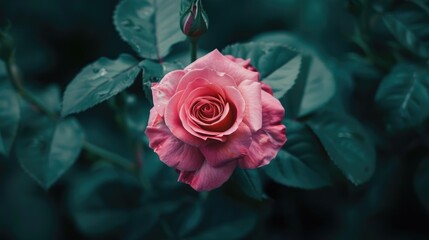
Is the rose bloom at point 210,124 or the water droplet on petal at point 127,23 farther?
the water droplet on petal at point 127,23

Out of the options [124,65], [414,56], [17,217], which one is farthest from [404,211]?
[17,217]

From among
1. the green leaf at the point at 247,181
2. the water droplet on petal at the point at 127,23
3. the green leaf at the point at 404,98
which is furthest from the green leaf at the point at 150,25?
the green leaf at the point at 404,98

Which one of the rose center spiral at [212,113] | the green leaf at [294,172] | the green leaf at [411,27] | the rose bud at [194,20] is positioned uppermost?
the rose bud at [194,20]

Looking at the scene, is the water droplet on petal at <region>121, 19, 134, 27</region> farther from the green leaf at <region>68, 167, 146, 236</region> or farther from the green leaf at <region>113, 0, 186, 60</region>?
the green leaf at <region>68, 167, 146, 236</region>

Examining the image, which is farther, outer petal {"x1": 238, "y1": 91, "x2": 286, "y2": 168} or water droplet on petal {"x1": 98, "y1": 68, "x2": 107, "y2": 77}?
water droplet on petal {"x1": 98, "y1": 68, "x2": 107, "y2": 77}

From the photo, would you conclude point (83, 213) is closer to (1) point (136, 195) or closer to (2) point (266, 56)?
(1) point (136, 195)

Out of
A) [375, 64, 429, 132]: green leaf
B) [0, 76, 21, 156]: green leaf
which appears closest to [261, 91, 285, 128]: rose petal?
[375, 64, 429, 132]: green leaf

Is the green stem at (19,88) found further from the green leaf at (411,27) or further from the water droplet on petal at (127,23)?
the green leaf at (411,27)

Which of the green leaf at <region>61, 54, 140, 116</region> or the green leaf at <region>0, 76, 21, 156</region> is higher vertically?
the green leaf at <region>61, 54, 140, 116</region>
